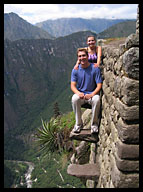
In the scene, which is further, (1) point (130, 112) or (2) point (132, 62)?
(1) point (130, 112)

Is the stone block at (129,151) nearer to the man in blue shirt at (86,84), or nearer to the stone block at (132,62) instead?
the stone block at (132,62)

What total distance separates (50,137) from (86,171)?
339 cm

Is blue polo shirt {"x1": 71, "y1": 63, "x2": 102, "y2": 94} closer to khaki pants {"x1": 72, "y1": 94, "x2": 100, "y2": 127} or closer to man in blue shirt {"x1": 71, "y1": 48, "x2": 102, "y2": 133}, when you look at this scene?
man in blue shirt {"x1": 71, "y1": 48, "x2": 102, "y2": 133}

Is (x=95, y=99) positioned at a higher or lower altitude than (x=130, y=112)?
higher

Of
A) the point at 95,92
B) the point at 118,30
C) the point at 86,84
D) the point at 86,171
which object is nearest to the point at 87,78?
the point at 86,84

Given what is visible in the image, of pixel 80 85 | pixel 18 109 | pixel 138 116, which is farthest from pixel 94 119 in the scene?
pixel 18 109

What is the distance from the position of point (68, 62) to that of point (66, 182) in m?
140

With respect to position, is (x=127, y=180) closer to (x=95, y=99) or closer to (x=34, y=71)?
(x=95, y=99)

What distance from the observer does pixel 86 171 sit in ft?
16.1

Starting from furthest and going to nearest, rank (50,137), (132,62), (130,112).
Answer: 1. (50,137)
2. (130,112)
3. (132,62)

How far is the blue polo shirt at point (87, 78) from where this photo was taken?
450 cm

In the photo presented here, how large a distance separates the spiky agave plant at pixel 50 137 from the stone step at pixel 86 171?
2649 millimetres

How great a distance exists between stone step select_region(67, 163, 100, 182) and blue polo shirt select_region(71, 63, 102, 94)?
202cm
